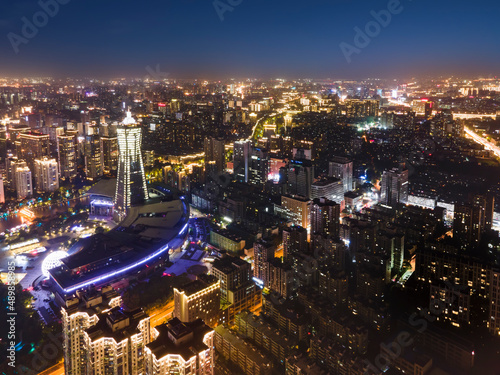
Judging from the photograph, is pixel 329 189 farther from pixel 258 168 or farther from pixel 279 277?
pixel 279 277

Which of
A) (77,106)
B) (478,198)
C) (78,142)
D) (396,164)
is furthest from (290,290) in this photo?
Result: (77,106)

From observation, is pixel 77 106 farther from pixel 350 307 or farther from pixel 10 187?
pixel 350 307

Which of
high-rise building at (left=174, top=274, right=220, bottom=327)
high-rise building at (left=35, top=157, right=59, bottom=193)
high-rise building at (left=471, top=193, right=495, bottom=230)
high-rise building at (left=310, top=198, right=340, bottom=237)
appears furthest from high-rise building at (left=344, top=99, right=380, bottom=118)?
high-rise building at (left=174, top=274, right=220, bottom=327)

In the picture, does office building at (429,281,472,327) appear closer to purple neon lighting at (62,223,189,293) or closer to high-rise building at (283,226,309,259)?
high-rise building at (283,226,309,259)

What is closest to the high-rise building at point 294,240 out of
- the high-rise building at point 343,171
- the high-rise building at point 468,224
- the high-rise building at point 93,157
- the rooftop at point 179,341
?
the high-rise building at point 468,224

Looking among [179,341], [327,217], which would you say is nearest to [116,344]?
[179,341]
